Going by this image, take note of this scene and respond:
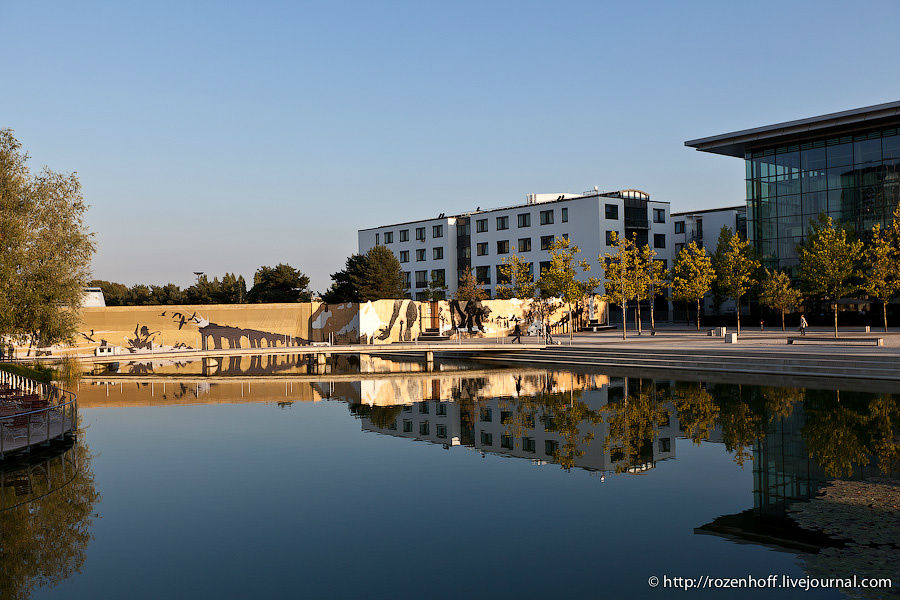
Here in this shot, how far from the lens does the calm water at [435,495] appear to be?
9.05 meters

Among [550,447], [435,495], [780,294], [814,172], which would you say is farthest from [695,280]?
[435,495]

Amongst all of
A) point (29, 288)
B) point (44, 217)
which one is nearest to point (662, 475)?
point (29, 288)

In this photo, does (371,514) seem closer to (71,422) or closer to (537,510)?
(537,510)

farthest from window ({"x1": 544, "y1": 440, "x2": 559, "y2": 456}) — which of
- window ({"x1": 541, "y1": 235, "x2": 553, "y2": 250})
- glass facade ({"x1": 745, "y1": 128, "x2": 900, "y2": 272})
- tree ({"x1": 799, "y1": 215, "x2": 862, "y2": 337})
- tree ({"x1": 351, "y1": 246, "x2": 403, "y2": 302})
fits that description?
window ({"x1": 541, "y1": 235, "x2": 553, "y2": 250})

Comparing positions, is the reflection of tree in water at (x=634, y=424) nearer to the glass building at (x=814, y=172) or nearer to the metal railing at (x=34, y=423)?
the metal railing at (x=34, y=423)

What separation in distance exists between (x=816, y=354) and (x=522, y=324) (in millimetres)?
29201

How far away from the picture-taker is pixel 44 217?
30391 millimetres

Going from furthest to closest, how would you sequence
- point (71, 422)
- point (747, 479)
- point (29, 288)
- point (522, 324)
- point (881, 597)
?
point (522, 324), point (29, 288), point (71, 422), point (747, 479), point (881, 597)

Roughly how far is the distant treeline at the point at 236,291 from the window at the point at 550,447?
65.2 meters

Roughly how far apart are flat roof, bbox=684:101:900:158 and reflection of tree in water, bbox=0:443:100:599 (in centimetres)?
5251

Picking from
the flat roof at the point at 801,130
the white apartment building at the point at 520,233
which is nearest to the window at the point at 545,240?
the white apartment building at the point at 520,233

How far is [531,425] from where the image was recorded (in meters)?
19.6

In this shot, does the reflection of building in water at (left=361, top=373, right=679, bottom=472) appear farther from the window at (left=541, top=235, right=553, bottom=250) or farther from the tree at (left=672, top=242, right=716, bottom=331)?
the window at (left=541, top=235, right=553, bottom=250)

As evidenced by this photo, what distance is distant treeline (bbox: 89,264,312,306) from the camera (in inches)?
3145
